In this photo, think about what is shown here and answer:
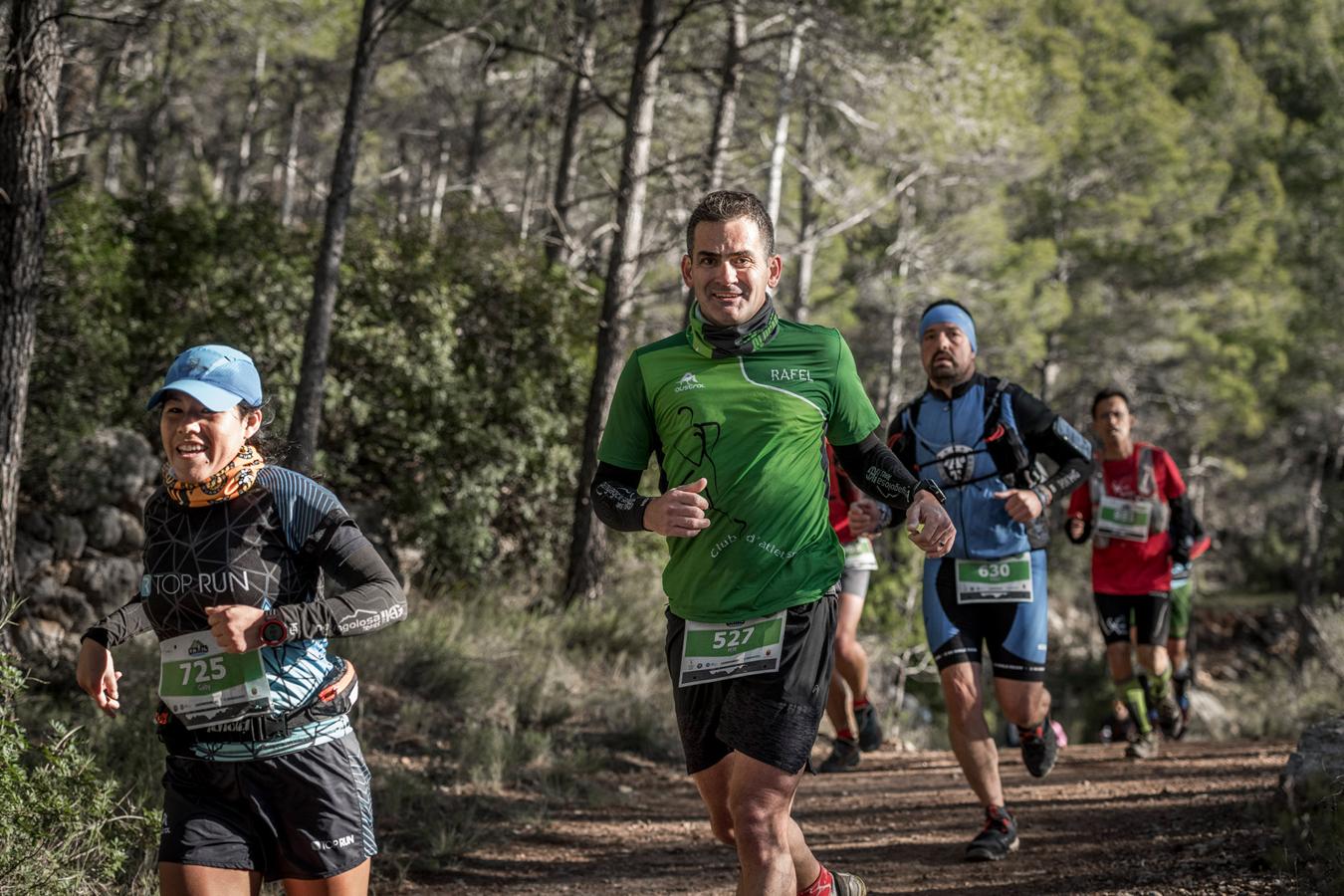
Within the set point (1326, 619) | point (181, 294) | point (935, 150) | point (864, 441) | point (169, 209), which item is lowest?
point (1326, 619)

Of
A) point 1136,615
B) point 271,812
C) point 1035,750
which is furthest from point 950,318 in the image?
point 1136,615

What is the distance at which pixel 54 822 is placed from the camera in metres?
4.46

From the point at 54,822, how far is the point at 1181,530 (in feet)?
23.2

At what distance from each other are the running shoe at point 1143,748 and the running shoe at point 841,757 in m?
2.01

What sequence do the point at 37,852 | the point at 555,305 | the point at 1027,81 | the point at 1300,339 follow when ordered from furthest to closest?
the point at 1300,339
the point at 1027,81
the point at 555,305
the point at 37,852

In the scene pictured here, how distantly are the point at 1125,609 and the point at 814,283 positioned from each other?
1780 cm

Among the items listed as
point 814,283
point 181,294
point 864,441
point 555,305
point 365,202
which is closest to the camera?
point 864,441

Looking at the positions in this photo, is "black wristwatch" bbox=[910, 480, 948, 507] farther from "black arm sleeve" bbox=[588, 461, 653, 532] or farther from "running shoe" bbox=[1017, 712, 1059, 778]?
"running shoe" bbox=[1017, 712, 1059, 778]

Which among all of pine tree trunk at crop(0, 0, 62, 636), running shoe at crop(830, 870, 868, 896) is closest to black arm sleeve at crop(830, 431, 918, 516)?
running shoe at crop(830, 870, 868, 896)

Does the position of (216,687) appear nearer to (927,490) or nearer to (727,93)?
(927,490)

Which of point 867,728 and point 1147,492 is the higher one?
point 1147,492

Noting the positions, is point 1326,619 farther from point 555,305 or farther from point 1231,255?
point 1231,255

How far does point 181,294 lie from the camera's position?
12.2m

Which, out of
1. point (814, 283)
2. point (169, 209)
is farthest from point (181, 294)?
point (814, 283)
